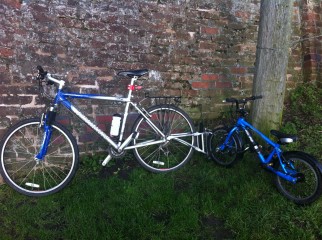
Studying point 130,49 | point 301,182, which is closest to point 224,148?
point 301,182

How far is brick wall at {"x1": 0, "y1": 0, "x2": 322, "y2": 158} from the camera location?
3.34 metres

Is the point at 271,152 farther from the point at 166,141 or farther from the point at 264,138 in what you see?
the point at 166,141

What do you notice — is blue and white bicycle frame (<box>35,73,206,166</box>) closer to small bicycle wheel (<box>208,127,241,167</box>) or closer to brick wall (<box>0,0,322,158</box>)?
small bicycle wheel (<box>208,127,241,167</box>)

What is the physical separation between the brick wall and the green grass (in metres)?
0.84

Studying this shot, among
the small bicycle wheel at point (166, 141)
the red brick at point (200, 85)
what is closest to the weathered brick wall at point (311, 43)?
the red brick at point (200, 85)

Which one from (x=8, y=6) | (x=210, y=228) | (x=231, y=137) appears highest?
(x=8, y=6)

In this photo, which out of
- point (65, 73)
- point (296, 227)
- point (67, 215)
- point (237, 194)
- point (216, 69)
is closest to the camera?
point (296, 227)

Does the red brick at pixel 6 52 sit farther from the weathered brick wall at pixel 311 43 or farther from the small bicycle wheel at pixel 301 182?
the weathered brick wall at pixel 311 43

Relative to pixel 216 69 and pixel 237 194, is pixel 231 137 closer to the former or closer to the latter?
pixel 237 194

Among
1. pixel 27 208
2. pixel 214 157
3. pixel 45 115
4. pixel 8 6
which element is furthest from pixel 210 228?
pixel 8 6

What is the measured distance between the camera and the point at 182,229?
2.66 m

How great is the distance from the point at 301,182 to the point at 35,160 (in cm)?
291

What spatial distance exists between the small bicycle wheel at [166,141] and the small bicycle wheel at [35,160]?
866mm

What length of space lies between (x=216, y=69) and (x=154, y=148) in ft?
5.18
